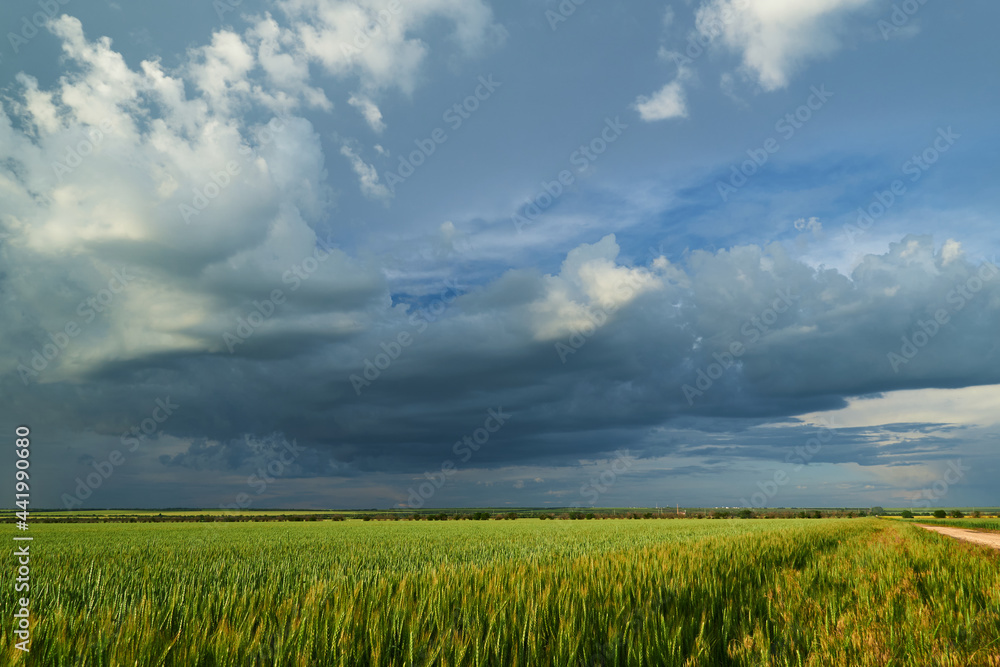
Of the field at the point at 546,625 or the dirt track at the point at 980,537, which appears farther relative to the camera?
the dirt track at the point at 980,537

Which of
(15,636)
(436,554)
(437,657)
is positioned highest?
(15,636)

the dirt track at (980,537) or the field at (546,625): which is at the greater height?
the field at (546,625)

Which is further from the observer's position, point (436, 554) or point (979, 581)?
point (436, 554)

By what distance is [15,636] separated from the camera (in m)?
3.08

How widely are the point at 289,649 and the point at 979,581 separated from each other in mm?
10197

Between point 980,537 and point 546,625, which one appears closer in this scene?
point 546,625

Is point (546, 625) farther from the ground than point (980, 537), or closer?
A: farther from the ground

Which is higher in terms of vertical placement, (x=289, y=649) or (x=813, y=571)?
(x=289, y=649)

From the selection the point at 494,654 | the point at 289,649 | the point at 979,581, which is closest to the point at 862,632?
the point at 494,654

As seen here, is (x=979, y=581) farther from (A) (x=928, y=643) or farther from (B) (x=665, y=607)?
(B) (x=665, y=607)

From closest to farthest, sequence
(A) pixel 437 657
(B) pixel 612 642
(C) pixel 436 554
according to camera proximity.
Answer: (A) pixel 437 657 < (B) pixel 612 642 < (C) pixel 436 554

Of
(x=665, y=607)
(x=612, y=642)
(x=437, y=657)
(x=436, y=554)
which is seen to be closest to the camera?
(x=437, y=657)

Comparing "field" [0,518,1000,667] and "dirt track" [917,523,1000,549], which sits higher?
"field" [0,518,1000,667]

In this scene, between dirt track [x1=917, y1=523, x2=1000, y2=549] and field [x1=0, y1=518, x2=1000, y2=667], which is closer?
field [x1=0, y1=518, x2=1000, y2=667]
